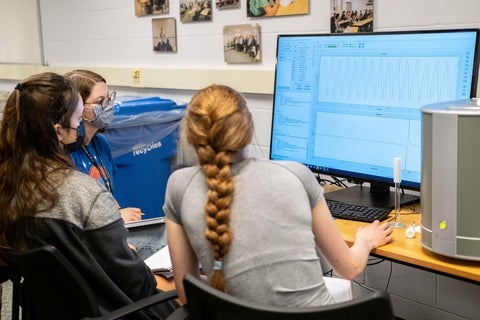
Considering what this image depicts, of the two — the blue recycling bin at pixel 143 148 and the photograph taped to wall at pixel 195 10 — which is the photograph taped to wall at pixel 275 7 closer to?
the photograph taped to wall at pixel 195 10

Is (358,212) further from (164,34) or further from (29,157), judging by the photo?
(164,34)

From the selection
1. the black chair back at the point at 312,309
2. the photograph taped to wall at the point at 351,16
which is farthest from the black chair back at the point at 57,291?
the photograph taped to wall at the point at 351,16

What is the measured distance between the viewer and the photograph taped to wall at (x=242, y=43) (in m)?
2.78


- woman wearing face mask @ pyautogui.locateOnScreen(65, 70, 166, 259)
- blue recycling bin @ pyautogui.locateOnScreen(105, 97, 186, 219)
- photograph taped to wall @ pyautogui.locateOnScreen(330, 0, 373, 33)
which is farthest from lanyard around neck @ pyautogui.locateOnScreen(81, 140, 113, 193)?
photograph taped to wall @ pyautogui.locateOnScreen(330, 0, 373, 33)

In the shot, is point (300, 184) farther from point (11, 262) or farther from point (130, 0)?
point (130, 0)

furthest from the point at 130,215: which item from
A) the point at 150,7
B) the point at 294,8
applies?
the point at 150,7

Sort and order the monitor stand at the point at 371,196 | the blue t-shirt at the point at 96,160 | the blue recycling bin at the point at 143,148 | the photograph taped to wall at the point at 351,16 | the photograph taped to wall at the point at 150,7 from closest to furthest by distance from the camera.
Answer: the monitor stand at the point at 371,196, the blue t-shirt at the point at 96,160, the photograph taped to wall at the point at 351,16, the blue recycling bin at the point at 143,148, the photograph taped to wall at the point at 150,7

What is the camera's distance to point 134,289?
1.47m

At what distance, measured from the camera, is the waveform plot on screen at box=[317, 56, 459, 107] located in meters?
1.62

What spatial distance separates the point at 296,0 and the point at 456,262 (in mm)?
1603

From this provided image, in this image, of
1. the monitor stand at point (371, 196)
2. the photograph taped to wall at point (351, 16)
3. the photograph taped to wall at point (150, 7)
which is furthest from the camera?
the photograph taped to wall at point (150, 7)

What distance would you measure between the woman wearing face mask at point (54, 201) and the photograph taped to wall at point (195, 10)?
1671mm

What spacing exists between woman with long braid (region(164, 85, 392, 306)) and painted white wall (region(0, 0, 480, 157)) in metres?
1.24

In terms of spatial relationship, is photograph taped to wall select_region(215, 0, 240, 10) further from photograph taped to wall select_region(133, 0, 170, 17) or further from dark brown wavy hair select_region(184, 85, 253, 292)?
dark brown wavy hair select_region(184, 85, 253, 292)
